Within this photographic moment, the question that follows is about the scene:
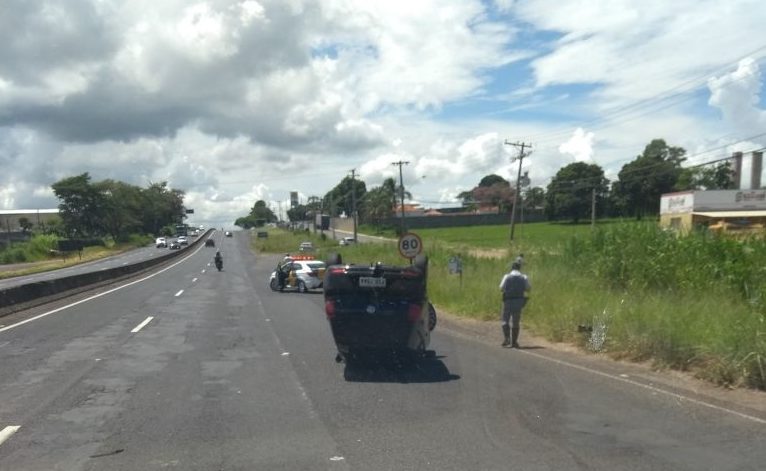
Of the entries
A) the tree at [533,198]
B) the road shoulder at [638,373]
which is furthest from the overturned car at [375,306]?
the tree at [533,198]

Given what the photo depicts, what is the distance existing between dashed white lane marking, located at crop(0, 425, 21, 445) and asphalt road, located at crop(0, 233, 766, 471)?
0.04 m

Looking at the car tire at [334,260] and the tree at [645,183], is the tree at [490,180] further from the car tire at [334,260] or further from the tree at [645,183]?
the car tire at [334,260]

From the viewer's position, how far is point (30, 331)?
15.9m

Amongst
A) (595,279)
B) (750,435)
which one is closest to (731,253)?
(595,279)

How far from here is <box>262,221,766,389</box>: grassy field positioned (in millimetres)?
10656

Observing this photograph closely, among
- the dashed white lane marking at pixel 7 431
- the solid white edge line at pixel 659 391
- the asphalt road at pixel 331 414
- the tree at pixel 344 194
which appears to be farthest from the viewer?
the tree at pixel 344 194

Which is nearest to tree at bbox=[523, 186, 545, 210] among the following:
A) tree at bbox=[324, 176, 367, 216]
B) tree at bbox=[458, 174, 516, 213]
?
tree at bbox=[458, 174, 516, 213]

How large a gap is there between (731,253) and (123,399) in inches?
603

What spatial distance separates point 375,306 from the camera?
10586 millimetres

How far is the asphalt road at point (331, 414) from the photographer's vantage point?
646 cm

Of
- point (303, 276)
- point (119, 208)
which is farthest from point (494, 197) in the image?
point (303, 276)

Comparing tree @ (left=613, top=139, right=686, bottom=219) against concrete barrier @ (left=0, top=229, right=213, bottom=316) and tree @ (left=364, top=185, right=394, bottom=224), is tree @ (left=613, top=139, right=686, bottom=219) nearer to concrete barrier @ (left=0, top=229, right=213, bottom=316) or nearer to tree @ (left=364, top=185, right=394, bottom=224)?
tree @ (left=364, top=185, right=394, bottom=224)

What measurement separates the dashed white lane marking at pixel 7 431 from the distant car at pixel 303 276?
2526cm

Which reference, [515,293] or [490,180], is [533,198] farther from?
[515,293]
